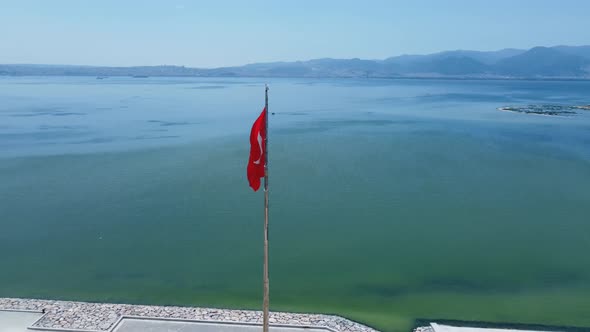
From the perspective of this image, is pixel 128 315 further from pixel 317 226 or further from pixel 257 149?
pixel 317 226

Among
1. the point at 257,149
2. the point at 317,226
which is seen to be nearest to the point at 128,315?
the point at 257,149

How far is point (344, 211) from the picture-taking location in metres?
25.6

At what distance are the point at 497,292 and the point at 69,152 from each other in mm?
36343

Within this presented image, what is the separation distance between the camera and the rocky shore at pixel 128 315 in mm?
13820

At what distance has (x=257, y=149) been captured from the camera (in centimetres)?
971

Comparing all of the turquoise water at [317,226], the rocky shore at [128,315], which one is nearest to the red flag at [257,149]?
the rocky shore at [128,315]

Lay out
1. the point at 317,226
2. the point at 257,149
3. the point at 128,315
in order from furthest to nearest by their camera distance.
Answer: the point at 317,226 < the point at 128,315 < the point at 257,149

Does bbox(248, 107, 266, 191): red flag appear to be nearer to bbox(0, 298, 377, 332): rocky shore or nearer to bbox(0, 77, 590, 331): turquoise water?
bbox(0, 298, 377, 332): rocky shore

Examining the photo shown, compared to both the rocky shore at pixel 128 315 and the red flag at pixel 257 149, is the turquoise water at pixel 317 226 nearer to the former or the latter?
the rocky shore at pixel 128 315

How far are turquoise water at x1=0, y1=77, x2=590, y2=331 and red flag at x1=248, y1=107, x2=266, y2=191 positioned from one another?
24.6 feet

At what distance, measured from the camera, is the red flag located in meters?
9.62

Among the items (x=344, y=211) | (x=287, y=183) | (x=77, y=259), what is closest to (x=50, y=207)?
(x=77, y=259)

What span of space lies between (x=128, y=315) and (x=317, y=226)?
1112 centimetres

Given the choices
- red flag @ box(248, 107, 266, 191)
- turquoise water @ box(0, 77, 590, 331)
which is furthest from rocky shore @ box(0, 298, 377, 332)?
red flag @ box(248, 107, 266, 191)
